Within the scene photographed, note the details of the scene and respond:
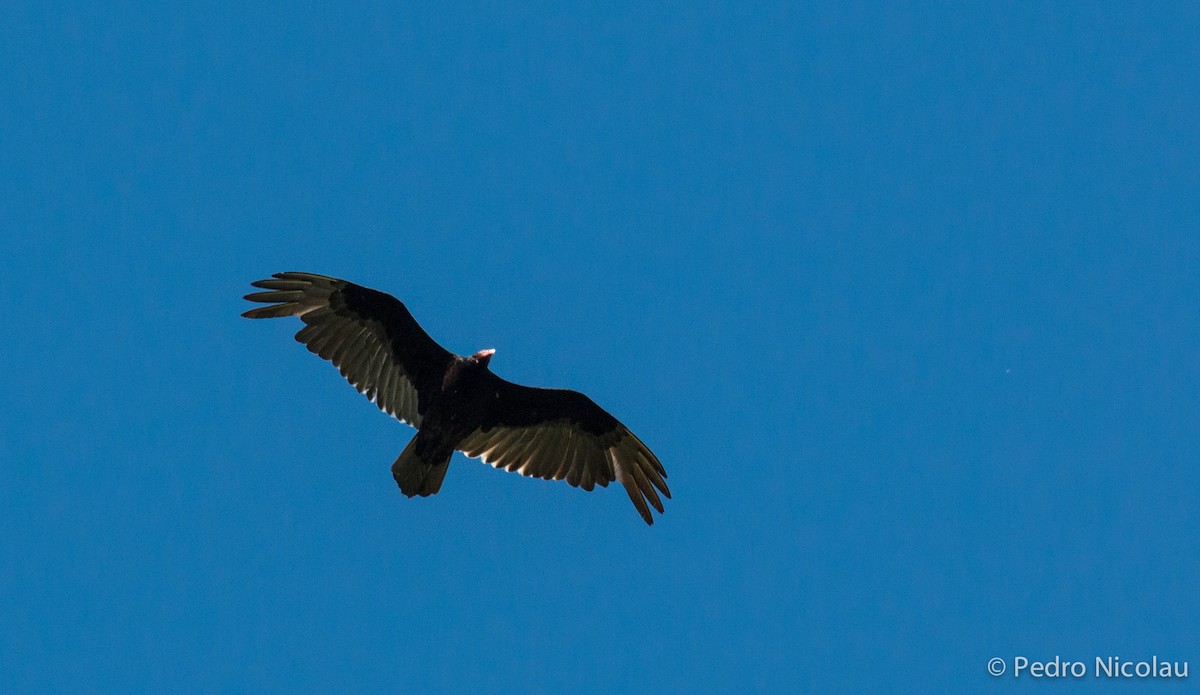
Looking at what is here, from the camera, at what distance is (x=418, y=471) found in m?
16.6

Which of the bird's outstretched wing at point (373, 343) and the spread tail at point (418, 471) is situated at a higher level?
the bird's outstretched wing at point (373, 343)

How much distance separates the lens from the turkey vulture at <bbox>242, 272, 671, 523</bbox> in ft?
55.0

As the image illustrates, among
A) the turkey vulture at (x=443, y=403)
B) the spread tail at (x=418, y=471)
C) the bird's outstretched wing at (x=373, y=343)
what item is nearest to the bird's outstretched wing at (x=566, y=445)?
the turkey vulture at (x=443, y=403)

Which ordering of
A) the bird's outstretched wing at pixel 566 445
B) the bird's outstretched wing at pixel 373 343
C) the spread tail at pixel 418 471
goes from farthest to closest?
the bird's outstretched wing at pixel 566 445 → the bird's outstretched wing at pixel 373 343 → the spread tail at pixel 418 471

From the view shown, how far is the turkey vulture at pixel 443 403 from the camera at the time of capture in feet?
55.0

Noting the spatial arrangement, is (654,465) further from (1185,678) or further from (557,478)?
(1185,678)

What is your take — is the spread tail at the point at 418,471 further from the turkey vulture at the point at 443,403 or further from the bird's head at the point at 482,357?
the bird's head at the point at 482,357

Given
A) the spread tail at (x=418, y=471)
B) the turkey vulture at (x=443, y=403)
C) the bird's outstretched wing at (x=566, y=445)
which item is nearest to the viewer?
the spread tail at (x=418, y=471)

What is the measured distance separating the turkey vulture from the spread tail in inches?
0.5

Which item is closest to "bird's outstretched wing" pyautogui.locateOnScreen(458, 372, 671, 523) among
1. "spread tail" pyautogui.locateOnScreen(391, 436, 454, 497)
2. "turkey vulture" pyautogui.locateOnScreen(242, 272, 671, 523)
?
"turkey vulture" pyautogui.locateOnScreen(242, 272, 671, 523)

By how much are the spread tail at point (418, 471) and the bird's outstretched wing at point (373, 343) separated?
1.91ft

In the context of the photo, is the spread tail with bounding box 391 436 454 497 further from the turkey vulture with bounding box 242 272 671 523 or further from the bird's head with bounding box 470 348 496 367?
the bird's head with bounding box 470 348 496 367

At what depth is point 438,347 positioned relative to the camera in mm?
17047

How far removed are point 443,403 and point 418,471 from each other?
3.04 ft
